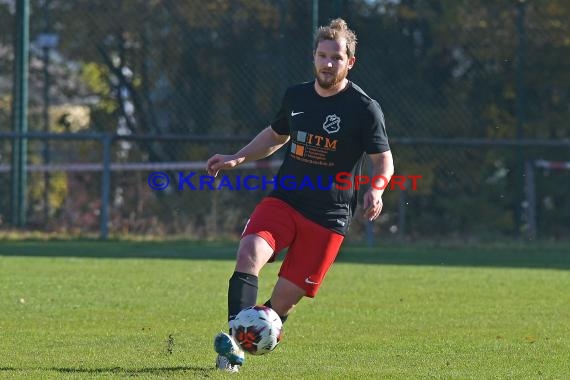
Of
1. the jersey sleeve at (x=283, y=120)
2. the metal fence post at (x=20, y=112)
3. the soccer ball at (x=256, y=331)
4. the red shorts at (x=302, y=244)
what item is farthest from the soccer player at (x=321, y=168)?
the metal fence post at (x=20, y=112)

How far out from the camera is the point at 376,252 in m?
16.6

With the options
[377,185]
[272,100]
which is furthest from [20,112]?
[377,185]

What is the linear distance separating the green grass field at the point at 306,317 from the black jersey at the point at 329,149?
2.85ft

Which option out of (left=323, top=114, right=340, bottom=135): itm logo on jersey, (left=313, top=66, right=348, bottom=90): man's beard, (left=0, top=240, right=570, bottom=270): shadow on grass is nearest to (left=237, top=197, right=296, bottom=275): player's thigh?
(left=323, top=114, right=340, bottom=135): itm logo on jersey

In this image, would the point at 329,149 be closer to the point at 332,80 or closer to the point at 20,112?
the point at 332,80

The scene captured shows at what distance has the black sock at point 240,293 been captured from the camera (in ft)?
22.7

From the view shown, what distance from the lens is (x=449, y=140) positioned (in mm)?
17625

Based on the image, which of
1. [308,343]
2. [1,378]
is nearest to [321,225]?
[308,343]

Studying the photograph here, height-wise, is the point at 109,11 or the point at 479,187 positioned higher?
the point at 109,11

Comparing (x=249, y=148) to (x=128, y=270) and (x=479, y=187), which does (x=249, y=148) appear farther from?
(x=479, y=187)

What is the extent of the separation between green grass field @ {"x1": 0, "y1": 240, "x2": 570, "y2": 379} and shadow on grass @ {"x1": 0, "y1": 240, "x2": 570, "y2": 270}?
48mm

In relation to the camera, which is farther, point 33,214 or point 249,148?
point 33,214

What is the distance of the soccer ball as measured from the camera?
21.9 ft

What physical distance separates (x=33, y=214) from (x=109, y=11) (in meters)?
3.04
